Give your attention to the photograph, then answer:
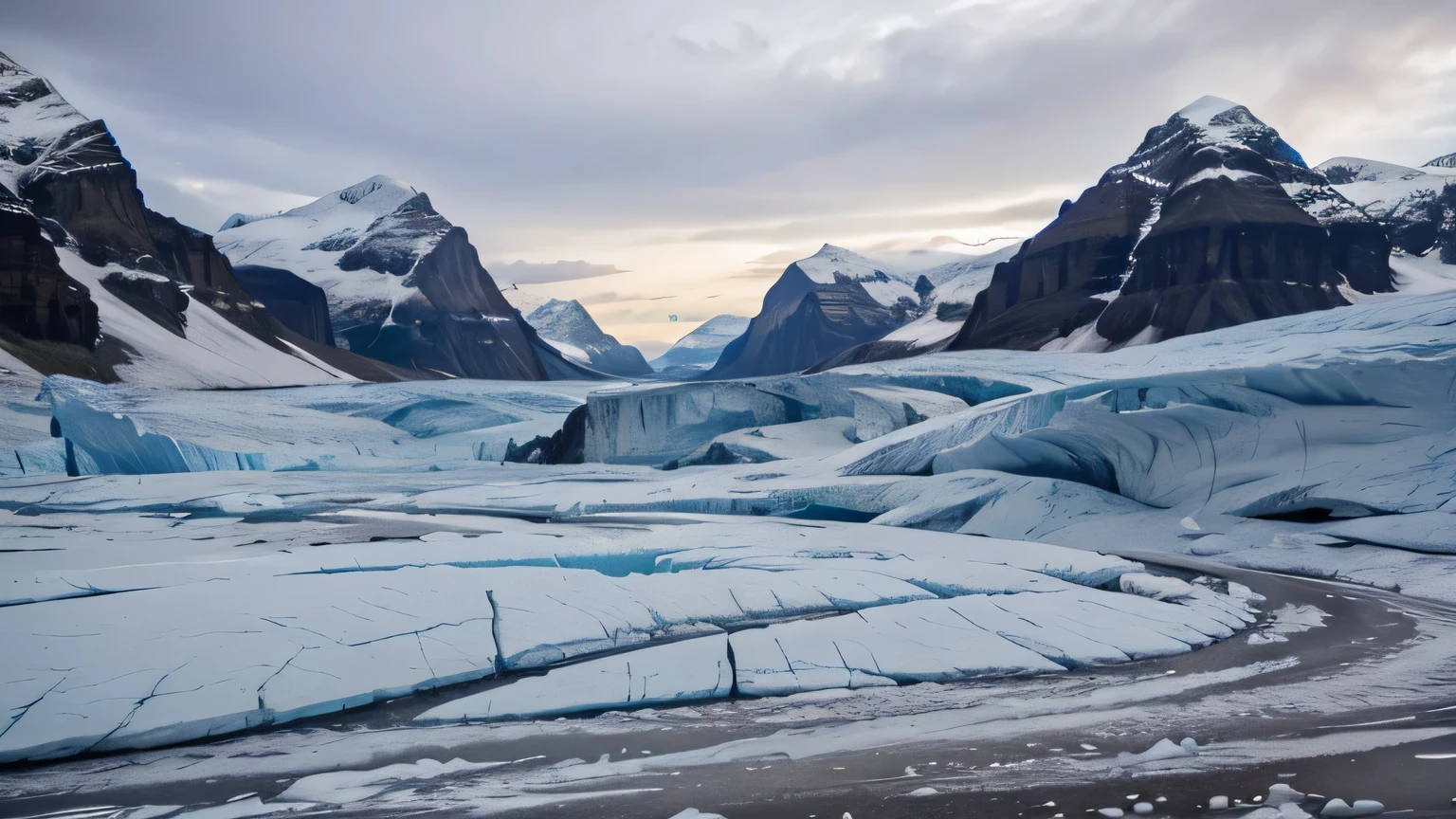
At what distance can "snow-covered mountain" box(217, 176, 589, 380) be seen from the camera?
257 ft

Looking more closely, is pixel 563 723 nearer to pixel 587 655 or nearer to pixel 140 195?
pixel 587 655

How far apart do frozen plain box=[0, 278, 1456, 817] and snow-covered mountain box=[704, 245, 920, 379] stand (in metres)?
80.6

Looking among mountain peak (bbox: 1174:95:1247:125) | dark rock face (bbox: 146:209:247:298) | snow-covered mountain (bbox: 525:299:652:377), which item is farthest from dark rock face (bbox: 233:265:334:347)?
snow-covered mountain (bbox: 525:299:652:377)

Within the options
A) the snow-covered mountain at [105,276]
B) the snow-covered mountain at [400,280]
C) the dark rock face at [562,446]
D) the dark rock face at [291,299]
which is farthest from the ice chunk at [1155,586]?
the snow-covered mountain at [400,280]

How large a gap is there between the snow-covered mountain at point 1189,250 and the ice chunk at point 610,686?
145ft

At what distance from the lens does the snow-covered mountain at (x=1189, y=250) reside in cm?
4500

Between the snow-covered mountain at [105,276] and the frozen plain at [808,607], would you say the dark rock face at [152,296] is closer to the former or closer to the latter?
the snow-covered mountain at [105,276]

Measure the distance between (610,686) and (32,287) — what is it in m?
36.3

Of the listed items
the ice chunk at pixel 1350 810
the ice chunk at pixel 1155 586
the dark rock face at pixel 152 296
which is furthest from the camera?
the dark rock face at pixel 152 296

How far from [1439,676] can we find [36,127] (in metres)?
60.6

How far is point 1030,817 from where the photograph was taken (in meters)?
3.11

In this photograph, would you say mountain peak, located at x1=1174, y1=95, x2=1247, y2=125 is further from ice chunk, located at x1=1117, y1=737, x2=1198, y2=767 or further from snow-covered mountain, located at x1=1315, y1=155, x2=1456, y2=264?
ice chunk, located at x1=1117, y1=737, x2=1198, y2=767

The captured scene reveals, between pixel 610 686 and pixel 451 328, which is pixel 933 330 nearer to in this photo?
pixel 451 328

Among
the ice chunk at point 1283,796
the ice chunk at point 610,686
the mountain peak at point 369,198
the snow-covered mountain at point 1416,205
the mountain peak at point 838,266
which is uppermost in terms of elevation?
the mountain peak at point 369,198
